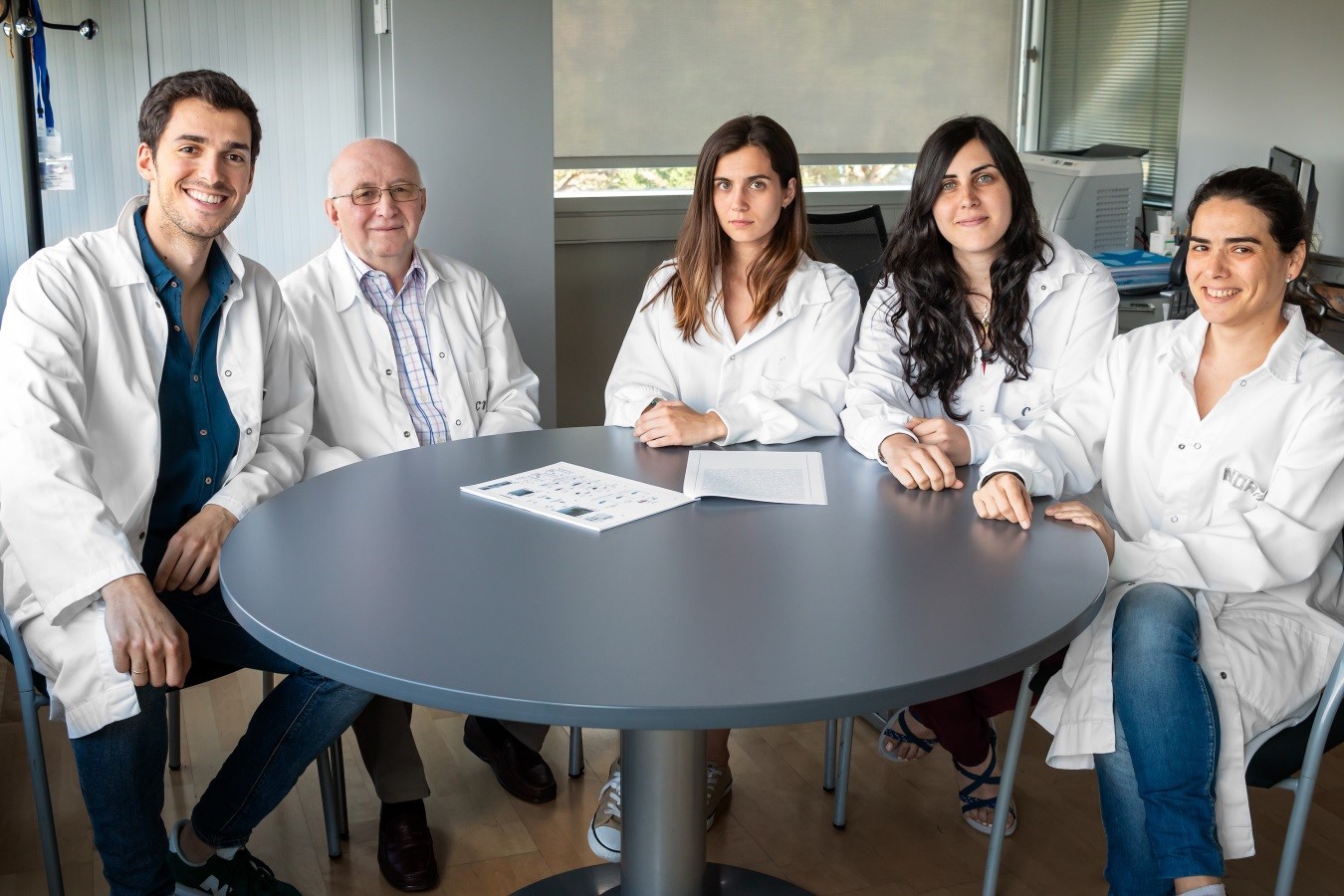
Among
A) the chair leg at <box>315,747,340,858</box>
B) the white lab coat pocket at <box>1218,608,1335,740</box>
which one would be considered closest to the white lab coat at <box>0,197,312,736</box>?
the chair leg at <box>315,747,340,858</box>

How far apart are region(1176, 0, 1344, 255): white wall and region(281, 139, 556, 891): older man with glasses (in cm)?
319

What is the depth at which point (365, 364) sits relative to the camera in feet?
8.04

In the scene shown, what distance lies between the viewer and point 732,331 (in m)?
2.52

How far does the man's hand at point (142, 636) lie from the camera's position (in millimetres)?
1690

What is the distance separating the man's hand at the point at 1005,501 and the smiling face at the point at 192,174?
1.31 metres

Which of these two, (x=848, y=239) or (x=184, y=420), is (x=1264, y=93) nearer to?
(x=848, y=239)

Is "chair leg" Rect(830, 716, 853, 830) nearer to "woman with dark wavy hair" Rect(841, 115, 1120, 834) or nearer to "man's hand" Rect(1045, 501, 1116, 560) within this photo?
"woman with dark wavy hair" Rect(841, 115, 1120, 834)

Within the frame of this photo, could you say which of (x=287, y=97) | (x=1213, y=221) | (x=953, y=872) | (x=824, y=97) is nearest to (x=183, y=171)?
(x=287, y=97)

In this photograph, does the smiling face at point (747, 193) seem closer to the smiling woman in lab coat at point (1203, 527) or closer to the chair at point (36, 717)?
the smiling woman in lab coat at point (1203, 527)

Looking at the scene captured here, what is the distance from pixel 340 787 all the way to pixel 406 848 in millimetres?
192

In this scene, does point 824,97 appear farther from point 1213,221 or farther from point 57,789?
point 57,789

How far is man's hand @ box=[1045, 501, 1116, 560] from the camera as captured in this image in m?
1.74

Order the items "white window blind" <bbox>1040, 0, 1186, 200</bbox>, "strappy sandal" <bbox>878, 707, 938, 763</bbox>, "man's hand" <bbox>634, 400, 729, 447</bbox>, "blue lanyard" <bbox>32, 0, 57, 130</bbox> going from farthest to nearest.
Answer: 1. "white window blind" <bbox>1040, 0, 1186, 200</bbox>
2. "blue lanyard" <bbox>32, 0, 57, 130</bbox>
3. "strappy sandal" <bbox>878, 707, 938, 763</bbox>
4. "man's hand" <bbox>634, 400, 729, 447</bbox>

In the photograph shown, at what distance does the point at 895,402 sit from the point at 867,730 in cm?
88
